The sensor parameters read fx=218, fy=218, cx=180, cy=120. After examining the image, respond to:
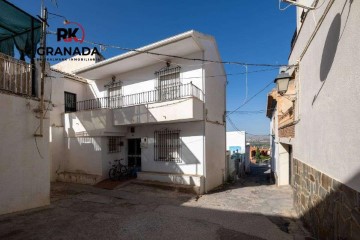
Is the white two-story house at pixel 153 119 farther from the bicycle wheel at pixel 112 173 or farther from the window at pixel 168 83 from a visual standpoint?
the bicycle wheel at pixel 112 173

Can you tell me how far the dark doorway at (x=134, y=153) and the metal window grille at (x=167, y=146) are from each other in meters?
1.67

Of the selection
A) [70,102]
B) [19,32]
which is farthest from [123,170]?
[19,32]

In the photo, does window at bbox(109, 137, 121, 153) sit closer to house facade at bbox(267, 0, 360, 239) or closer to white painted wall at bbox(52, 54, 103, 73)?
white painted wall at bbox(52, 54, 103, 73)

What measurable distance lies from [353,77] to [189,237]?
445 centimetres

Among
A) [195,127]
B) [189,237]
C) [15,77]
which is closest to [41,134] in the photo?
[15,77]

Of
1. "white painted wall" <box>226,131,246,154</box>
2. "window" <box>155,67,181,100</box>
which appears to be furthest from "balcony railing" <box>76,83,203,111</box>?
"white painted wall" <box>226,131,246,154</box>

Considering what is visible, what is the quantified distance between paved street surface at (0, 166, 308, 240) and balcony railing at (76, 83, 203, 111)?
4585mm

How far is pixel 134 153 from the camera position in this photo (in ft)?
41.7

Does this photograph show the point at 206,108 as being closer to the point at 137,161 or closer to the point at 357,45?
the point at 137,161

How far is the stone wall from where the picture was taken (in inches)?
112

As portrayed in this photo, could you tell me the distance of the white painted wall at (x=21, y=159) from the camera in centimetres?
602

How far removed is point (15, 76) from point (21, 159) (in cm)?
251

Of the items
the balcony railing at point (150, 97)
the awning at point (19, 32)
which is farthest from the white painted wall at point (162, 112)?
the awning at point (19, 32)

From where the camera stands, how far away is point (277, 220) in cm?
628
